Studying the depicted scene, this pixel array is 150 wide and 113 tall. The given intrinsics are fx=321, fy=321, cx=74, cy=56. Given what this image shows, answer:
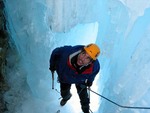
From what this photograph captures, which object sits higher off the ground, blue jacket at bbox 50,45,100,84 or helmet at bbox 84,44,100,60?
helmet at bbox 84,44,100,60

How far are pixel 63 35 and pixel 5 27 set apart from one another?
130 centimetres

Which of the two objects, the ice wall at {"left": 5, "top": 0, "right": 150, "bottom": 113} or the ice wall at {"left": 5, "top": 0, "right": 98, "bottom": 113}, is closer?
the ice wall at {"left": 5, "top": 0, "right": 150, "bottom": 113}

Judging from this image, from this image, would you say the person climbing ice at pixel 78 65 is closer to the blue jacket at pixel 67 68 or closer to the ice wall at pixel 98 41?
the blue jacket at pixel 67 68

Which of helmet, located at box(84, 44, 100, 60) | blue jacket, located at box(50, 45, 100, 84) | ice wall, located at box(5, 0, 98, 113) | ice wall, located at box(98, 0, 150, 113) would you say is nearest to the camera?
helmet, located at box(84, 44, 100, 60)

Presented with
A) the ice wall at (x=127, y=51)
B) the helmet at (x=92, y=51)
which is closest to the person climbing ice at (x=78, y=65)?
the helmet at (x=92, y=51)

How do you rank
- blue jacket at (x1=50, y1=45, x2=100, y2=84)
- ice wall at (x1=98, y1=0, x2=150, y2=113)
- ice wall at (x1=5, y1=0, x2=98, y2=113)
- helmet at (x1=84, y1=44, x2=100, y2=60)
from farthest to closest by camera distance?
ice wall at (x1=5, y1=0, x2=98, y2=113) < ice wall at (x1=98, y1=0, x2=150, y2=113) < blue jacket at (x1=50, y1=45, x2=100, y2=84) < helmet at (x1=84, y1=44, x2=100, y2=60)

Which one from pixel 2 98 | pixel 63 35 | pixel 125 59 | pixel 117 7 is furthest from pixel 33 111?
pixel 117 7

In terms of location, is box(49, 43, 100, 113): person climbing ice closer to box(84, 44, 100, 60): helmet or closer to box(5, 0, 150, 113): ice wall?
box(84, 44, 100, 60): helmet

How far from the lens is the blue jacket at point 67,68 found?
387 centimetres

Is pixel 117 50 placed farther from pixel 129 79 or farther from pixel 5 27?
pixel 5 27

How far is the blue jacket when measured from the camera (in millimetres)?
3873

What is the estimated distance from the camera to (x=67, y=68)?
155 inches

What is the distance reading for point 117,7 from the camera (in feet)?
16.4

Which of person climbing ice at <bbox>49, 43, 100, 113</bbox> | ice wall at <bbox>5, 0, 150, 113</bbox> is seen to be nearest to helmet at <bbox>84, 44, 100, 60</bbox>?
person climbing ice at <bbox>49, 43, 100, 113</bbox>
